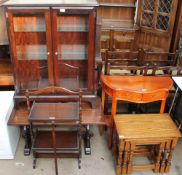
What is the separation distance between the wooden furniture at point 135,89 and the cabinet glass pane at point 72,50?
0.92 ft

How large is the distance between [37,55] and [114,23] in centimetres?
201

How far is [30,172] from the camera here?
233 centimetres

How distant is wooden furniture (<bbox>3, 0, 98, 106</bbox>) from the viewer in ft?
6.85

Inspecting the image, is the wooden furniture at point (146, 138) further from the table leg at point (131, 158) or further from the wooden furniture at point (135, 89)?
the wooden furniture at point (135, 89)

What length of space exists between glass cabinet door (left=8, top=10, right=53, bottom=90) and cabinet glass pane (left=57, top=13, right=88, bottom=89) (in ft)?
0.45

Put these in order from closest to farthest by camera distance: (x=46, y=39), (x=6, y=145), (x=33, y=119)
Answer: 1. (x=33, y=119)
2. (x=46, y=39)
3. (x=6, y=145)

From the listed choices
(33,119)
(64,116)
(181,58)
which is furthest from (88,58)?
(181,58)

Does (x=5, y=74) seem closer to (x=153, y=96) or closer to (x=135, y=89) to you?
(x=135, y=89)

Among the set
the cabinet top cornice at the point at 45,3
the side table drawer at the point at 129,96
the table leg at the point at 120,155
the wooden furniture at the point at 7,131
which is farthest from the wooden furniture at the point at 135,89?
the wooden furniture at the point at 7,131

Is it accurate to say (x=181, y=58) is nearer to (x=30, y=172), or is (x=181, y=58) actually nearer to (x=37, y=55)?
(x=37, y=55)

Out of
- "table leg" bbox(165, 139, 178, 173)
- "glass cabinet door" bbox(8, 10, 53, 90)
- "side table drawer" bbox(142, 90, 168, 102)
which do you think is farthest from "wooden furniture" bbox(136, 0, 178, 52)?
"glass cabinet door" bbox(8, 10, 53, 90)

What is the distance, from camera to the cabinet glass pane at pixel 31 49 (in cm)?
224

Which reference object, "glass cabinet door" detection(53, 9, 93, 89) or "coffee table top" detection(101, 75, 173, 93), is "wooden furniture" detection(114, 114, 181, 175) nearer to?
"coffee table top" detection(101, 75, 173, 93)

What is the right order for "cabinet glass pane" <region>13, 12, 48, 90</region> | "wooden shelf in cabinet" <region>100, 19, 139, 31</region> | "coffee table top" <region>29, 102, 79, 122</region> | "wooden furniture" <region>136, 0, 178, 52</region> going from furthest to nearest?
"wooden shelf in cabinet" <region>100, 19, 139, 31</region> < "wooden furniture" <region>136, 0, 178, 52</region> < "cabinet glass pane" <region>13, 12, 48, 90</region> < "coffee table top" <region>29, 102, 79, 122</region>
